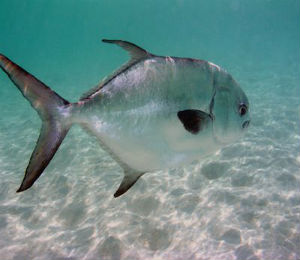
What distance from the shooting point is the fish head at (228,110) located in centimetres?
135

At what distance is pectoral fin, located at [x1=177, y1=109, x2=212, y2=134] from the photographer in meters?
1.20

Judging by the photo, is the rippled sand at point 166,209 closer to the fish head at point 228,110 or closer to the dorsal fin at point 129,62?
the fish head at point 228,110

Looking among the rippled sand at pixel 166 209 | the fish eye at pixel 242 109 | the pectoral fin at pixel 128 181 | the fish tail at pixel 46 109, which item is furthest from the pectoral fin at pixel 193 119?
the rippled sand at pixel 166 209

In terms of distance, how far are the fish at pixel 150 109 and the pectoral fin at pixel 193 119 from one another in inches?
1.2

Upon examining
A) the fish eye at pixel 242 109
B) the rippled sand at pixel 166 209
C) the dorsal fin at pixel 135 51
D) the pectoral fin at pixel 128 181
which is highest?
the dorsal fin at pixel 135 51

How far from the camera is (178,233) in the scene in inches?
158

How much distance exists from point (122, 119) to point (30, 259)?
3595 millimetres

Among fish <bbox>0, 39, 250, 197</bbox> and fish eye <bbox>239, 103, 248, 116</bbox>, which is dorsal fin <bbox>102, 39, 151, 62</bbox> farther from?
fish eye <bbox>239, 103, 248, 116</bbox>

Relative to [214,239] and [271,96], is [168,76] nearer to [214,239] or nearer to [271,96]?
[214,239]

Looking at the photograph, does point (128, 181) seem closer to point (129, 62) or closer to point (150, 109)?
point (150, 109)

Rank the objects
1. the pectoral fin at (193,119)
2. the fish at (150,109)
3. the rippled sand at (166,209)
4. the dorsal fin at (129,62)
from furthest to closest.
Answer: the rippled sand at (166,209), the dorsal fin at (129,62), the fish at (150,109), the pectoral fin at (193,119)

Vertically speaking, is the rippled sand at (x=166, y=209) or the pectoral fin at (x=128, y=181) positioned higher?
the pectoral fin at (x=128, y=181)

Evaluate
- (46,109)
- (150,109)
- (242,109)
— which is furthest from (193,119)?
(46,109)

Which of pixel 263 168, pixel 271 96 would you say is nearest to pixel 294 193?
pixel 263 168
